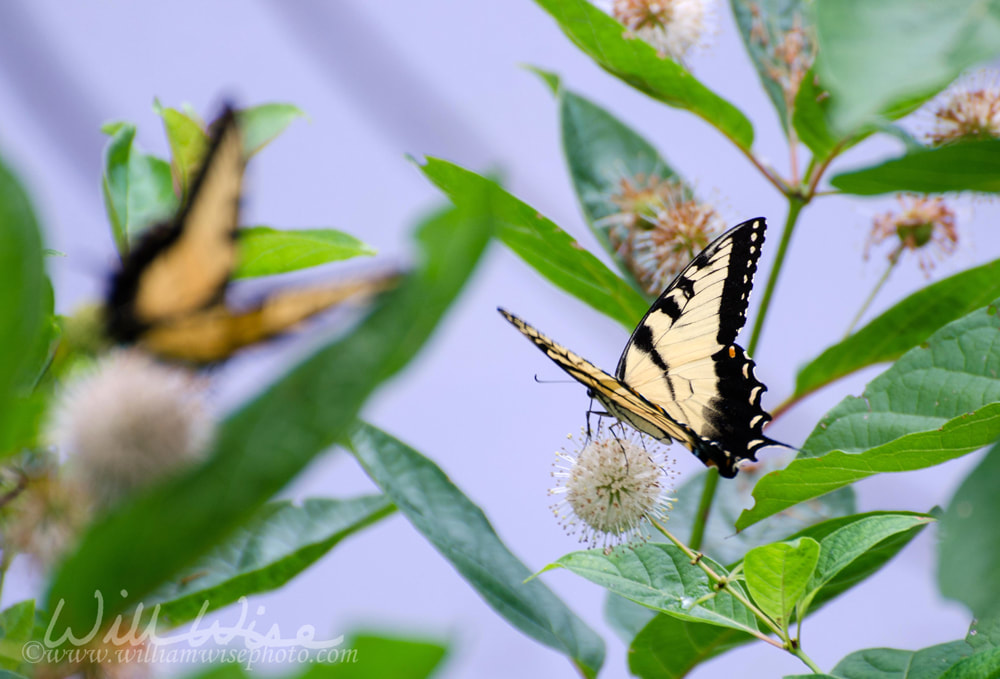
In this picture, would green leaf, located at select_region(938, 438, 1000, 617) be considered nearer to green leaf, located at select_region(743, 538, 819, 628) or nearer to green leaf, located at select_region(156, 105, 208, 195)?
green leaf, located at select_region(743, 538, 819, 628)

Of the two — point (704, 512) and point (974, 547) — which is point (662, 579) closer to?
point (704, 512)

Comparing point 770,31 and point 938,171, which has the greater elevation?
point 770,31

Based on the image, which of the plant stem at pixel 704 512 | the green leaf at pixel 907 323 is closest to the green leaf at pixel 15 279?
the plant stem at pixel 704 512

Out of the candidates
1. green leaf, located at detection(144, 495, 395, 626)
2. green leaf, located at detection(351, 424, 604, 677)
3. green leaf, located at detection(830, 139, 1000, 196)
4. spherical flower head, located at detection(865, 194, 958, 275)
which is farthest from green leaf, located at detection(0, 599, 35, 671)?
spherical flower head, located at detection(865, 194, 958, 275)

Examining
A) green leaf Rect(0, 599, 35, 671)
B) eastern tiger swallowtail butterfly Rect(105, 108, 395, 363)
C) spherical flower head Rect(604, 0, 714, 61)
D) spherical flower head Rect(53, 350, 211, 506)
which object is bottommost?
green leaf Rect(0, 599, 35, 671)

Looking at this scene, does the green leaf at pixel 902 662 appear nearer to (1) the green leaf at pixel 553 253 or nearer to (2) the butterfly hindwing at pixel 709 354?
(2) the butterfly hindwing at pixel 709 354

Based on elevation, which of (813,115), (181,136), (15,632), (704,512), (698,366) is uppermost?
(813,115)

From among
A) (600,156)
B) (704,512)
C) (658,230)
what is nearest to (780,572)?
(704,512)
